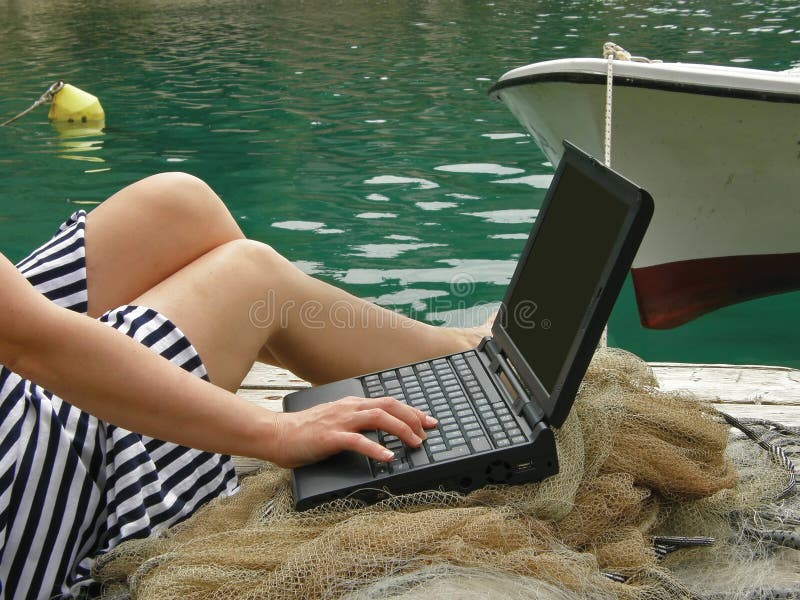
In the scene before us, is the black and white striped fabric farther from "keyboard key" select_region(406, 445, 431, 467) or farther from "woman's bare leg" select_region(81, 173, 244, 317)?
"keyboard key" select_region(406, 445, 431, 467)

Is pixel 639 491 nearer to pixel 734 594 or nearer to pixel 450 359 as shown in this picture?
pixel 734 594

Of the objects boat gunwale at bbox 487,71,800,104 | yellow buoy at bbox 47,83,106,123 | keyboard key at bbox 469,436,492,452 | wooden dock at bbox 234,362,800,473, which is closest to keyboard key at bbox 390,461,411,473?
keyboard key at bbox 469,436,492,452

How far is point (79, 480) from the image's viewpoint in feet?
5.07

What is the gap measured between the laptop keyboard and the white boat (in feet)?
7.43

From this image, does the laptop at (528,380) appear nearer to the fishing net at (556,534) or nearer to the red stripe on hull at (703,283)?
the fishing net at (556,534)

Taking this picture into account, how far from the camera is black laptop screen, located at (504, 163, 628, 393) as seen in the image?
1519 mm

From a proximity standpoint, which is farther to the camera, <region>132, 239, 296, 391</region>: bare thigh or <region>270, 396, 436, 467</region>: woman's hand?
<region>132, 239, 296, 391</region>: bare thigh

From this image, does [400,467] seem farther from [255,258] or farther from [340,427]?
[255,258]

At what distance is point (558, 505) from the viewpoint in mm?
1445

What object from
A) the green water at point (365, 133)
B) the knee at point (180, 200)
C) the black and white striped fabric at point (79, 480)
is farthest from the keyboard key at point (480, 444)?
the green water at point (365, 133)

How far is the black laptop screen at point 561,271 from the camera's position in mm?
1519

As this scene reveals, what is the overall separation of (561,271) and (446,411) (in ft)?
1.17

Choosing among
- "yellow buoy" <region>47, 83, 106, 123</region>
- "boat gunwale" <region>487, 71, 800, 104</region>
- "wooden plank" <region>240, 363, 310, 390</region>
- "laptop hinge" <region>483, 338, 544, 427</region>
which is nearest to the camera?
"laptop hinge" <region>483, 338, 544, 427</region>

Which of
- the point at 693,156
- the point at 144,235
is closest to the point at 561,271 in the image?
the point at 144,235
